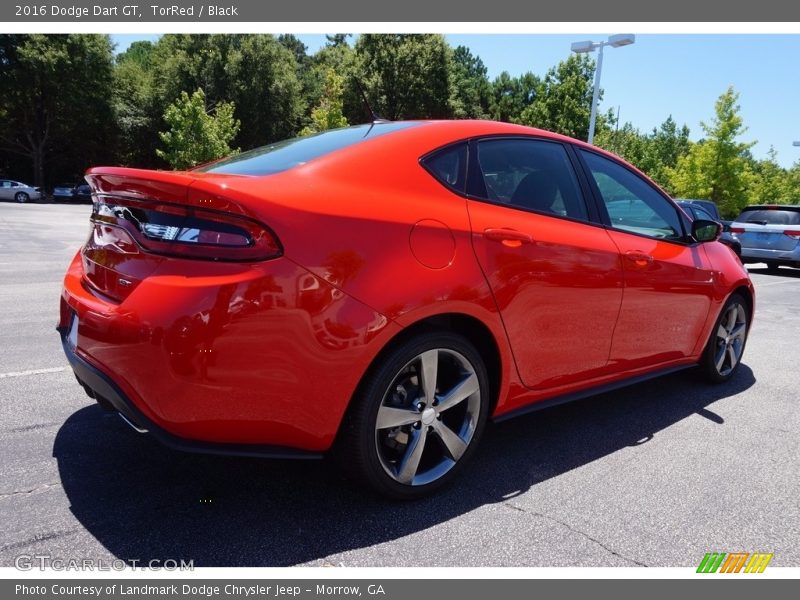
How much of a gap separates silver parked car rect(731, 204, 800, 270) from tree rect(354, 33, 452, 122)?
32347mm

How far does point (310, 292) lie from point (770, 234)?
14873 mm

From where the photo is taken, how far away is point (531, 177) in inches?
123

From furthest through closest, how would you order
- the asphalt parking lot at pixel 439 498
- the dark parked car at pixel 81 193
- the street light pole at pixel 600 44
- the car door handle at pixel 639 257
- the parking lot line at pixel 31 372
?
1. the dark parked car at pixel 81 193
2. the street light pole at pixel 600 44
3. the parking lot line at pixel 31 372
4. the car door handle at pixel 639 257
5. the asphalt parking lot at pixel 439 498

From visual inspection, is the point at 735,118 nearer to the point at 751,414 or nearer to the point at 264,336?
the point at 751,414

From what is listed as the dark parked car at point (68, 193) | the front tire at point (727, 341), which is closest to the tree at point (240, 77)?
the dark parked car at point (68, 193)

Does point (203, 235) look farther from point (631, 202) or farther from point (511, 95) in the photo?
point (511, 95)

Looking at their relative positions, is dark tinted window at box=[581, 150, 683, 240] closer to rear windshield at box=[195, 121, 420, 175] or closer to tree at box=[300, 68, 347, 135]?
rear windshield at box=[195, 121, 420, 175]

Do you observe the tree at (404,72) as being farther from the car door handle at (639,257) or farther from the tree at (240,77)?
the car door handle at (639,257)

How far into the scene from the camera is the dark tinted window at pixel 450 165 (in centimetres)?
270

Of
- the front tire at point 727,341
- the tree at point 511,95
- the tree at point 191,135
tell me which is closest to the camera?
the front tire at point 727,341

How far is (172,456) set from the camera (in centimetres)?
294

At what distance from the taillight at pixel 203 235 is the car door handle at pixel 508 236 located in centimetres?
99

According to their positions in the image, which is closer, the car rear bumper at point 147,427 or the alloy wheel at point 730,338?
the car rear bumper at point 147,427
